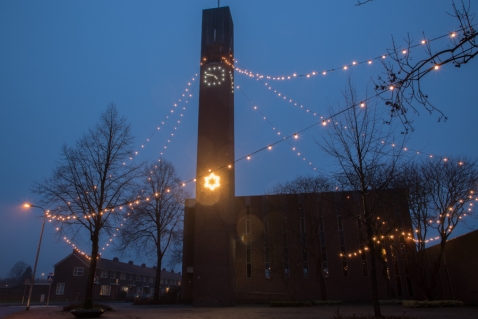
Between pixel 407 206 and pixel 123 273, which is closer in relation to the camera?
pixel 407 206

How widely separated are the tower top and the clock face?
0.59m

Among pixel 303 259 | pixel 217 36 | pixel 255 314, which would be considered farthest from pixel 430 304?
pixel 217 36

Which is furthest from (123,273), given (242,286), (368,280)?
(368,280)

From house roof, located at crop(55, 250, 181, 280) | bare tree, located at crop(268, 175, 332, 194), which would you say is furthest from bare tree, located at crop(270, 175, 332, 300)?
house roof, located at crop(55, 250, 181, 280)

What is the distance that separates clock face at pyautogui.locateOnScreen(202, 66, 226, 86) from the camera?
77.4 ft

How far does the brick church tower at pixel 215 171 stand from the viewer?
66.7 feet

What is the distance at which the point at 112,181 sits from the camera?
18.8 meters

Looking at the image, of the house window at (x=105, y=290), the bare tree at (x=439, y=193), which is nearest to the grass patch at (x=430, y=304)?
the bare tree at (x=439, y=193)

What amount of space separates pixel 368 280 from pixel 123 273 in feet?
135

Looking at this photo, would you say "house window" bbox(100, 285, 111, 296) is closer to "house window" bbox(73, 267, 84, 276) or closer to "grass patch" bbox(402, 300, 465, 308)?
"house window" bbox(73, 267, 84, 276)

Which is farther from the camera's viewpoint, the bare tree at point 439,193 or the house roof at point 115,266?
the house roof at point 115,266

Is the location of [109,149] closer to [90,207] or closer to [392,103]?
[90,207]

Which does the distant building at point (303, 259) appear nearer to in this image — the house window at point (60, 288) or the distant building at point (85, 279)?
the distant building at point (85, 279)

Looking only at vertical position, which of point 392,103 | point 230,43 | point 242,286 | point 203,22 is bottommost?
point 242,286
